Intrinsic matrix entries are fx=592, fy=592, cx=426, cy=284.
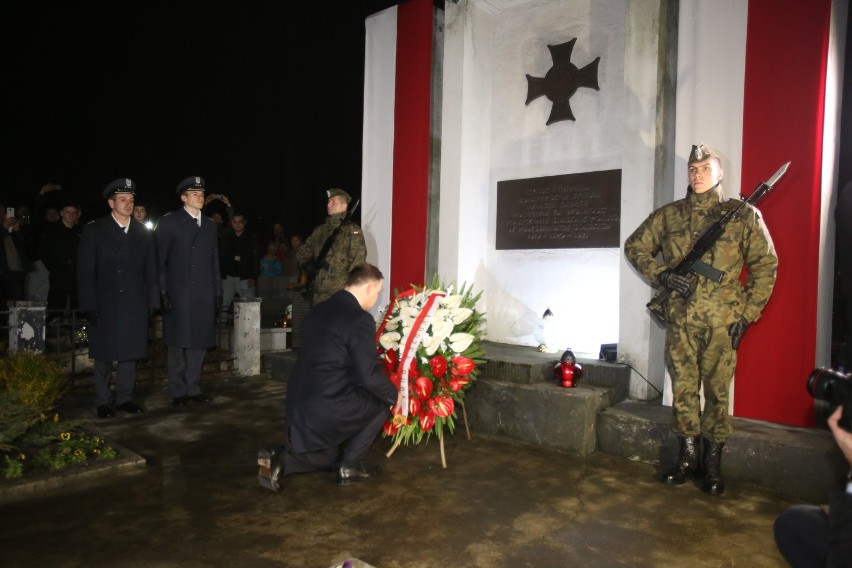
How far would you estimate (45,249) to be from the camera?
7.62 m

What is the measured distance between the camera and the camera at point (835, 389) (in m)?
1.73

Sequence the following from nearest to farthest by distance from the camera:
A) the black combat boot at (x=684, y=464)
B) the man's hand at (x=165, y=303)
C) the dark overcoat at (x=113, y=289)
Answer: the black combat boot at (x=684, y=464), the dark overcoat at (x=113, y=289), the man's hand at (x=165, y=303)

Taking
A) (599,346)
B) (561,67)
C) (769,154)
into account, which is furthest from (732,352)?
(561,67)

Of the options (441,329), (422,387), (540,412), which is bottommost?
(540,412)

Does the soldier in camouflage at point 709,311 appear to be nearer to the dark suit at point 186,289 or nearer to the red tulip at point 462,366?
the red tulip at point 462,366

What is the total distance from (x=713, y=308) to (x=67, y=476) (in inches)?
171

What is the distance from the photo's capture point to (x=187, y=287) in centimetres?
590

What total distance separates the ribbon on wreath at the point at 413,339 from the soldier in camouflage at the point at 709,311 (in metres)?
1.61

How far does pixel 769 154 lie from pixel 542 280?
2572mm

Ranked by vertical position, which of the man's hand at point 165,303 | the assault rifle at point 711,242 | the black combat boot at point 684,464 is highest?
the assault rifle at point 711,242

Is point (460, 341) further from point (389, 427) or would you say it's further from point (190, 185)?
point (190, 185)

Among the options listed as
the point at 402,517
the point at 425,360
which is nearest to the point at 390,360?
the point at 425,360

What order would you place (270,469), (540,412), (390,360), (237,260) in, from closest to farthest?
(270,469)
(390,360)
(540,412)
(237,260)

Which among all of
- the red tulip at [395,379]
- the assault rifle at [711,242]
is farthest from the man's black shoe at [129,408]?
the assault rifle at [711,242]
